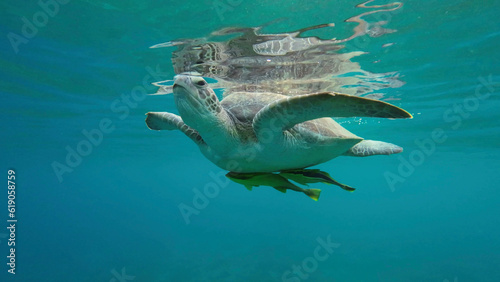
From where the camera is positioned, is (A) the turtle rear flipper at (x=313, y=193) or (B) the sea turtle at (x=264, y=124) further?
(A) the turtle rear flipper at (x=313, y=193)

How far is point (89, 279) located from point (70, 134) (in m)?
12.4

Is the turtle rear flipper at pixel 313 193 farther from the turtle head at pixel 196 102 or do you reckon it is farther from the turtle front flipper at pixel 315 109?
the turtle head at pixel 196 102

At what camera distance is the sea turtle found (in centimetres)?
249

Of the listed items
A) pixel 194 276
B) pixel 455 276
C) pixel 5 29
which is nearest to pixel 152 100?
pixel 5 29

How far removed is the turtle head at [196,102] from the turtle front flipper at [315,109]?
0.48 meters

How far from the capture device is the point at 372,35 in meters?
7.16

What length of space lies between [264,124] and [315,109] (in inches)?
23.1

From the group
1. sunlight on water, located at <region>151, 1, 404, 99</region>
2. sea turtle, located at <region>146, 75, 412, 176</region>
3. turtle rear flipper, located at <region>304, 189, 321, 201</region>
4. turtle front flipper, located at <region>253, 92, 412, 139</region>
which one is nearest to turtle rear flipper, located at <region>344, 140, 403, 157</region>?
sea turtle, located at <region>146, 75, 412, 176</region>

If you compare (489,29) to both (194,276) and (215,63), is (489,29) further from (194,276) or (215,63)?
(194,276)

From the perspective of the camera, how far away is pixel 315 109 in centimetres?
257

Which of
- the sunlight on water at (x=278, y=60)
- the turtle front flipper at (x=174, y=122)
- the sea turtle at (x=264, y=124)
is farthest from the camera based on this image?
the sunlight on water at (x=278, y=60)

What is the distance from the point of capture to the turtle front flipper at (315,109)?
7.49ft

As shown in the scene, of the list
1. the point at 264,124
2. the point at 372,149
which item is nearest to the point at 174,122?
the point at 264,124

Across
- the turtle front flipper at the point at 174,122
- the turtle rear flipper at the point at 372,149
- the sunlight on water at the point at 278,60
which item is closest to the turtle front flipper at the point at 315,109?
the turtle front flipper at the point at 174,122
